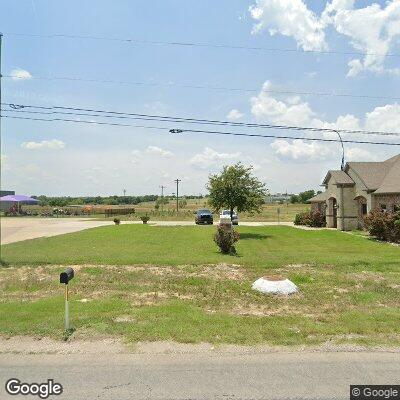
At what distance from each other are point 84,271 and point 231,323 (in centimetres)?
721

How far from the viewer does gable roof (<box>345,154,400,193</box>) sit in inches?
1163

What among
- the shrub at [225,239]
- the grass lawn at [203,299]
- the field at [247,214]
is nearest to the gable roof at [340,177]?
the field at [247,214]

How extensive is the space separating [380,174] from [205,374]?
106 feet

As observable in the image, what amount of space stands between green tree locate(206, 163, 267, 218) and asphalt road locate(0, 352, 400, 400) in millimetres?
22253

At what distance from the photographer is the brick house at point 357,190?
101 ft

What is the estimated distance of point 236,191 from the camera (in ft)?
92.9

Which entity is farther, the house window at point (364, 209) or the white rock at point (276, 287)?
the house window at point (364, 209)

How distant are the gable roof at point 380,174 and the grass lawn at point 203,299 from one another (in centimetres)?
1438

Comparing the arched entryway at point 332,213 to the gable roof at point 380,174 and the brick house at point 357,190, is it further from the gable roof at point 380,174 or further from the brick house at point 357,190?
the gable roof at point 380,174

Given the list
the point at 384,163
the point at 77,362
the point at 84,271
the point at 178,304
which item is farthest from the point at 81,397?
the point at 384,163

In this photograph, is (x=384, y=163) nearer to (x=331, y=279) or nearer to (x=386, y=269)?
(x=386, y=269)

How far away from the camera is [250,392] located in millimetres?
4973

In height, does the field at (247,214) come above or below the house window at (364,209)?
below

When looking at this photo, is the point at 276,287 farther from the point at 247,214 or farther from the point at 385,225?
the point at 247,214
